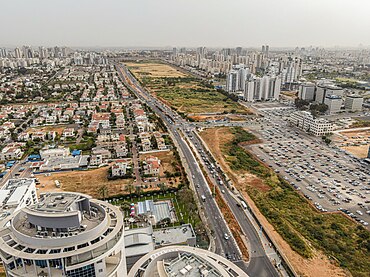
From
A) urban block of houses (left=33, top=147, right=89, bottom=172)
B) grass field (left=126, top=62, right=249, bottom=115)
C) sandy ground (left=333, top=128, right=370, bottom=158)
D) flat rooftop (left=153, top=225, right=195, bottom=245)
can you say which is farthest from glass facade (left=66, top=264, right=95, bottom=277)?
A: grass field (left=126, top=62, right=249, bottom=115)

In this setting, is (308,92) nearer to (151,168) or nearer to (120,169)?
(151,168)

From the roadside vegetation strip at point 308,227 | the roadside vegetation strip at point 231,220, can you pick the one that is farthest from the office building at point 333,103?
the roadside vegetation strip at point 231,220

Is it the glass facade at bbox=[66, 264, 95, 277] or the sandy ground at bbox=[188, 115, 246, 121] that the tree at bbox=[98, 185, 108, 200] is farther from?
the sandy ground at bbox=[188, 115, 246, 121]

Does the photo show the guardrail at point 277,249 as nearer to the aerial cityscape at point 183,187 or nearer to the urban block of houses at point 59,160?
the aerial cityscape at point 183,187

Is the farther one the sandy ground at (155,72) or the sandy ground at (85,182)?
the sandy ground at (155,72)

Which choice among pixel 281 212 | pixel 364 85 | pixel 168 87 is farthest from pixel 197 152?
pixel 364 85

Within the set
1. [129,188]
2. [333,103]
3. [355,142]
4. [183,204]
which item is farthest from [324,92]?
[129,188]

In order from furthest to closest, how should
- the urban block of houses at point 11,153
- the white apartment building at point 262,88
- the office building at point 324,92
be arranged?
the white apartment building at point 262,88 → the office building at point 324,92 → the urban block of houses at point 11,153
